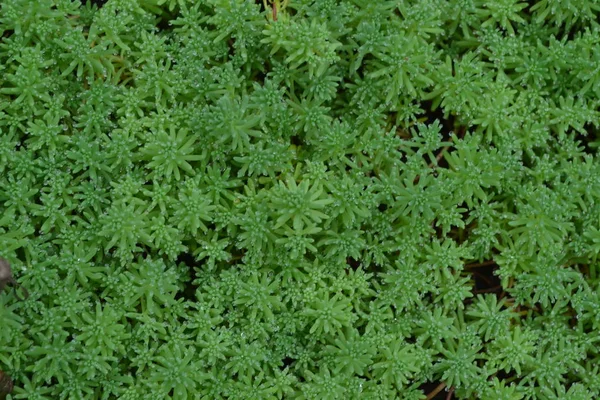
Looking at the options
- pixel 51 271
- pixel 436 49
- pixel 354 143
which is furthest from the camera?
pixel 436 49

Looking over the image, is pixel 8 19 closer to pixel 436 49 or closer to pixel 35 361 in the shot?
pixel 35 361

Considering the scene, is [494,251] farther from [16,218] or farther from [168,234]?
[16,218]

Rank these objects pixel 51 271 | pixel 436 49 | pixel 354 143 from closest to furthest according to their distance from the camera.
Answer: pixel 51 271
pixel 354 143
pixel 436 49

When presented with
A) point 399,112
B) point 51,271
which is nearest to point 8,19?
point 51,271

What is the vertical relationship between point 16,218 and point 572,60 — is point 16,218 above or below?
below

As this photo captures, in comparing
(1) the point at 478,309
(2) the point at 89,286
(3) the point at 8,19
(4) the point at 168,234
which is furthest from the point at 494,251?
(3) the point at 8,19

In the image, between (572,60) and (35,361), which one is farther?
(572,60)

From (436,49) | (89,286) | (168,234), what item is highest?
(436,49)
